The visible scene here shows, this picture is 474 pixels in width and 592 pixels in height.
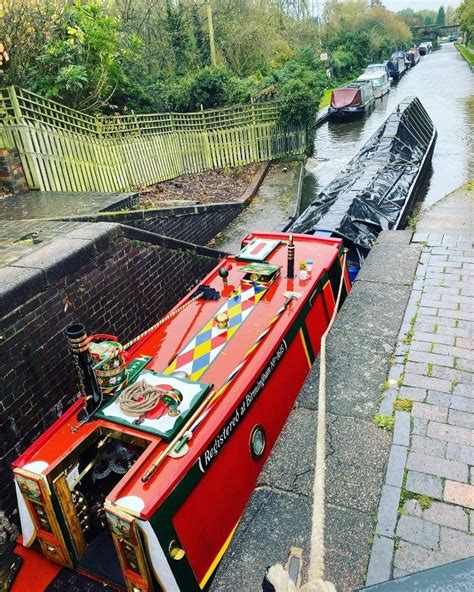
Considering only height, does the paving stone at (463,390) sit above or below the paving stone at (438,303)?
above

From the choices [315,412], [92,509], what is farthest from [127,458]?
[315,412]

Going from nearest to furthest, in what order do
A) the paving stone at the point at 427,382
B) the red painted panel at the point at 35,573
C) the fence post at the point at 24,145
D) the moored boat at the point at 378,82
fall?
1. the red painted panel at the point at 35,573
2. the paving stone at the point at 427,382
3. the fence post at the point at 24,145
4. the moored boat at the point at 378,82

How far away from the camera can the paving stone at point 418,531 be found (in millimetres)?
2785

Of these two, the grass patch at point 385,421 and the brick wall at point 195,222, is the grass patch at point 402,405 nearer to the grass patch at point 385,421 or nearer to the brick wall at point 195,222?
the grass patch at point 385,421

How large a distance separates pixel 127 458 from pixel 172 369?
35.0 inches

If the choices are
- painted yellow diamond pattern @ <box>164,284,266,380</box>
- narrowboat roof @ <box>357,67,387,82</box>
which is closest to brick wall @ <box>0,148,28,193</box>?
painted yellow diamond pattern @ <box>164,284,266,380</box>

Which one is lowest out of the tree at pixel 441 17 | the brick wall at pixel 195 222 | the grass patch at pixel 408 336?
the brick wall at pixel 195 222

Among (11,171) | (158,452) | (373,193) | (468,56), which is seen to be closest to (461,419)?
(158,452)

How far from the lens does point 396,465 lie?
3303mm

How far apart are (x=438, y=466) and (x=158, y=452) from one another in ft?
6.61

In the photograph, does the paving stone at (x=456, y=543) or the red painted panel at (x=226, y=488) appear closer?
the paving stone at (x=456, y=543)

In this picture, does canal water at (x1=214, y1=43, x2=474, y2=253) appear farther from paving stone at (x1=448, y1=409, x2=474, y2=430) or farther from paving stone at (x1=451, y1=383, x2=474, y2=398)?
paving stone at (x1=448, y1=409, x2=474, y2=430)

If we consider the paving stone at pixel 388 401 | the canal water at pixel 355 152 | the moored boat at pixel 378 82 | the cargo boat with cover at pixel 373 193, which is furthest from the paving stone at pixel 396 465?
the moored boat at pixel 378 82

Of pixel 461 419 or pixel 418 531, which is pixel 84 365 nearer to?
pixel 418 531
